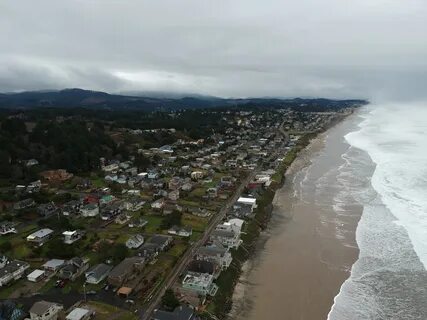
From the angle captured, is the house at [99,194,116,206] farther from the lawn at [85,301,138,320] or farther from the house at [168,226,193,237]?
the lawn at [85,301,138,320]

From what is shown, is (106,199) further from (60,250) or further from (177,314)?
(177,314)

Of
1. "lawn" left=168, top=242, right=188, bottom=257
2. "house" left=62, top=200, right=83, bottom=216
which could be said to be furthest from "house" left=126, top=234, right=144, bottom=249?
"house" left=62, top=200, right=83, bottom=216

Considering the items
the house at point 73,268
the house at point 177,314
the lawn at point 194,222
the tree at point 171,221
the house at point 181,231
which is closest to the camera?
the house at point 177,314

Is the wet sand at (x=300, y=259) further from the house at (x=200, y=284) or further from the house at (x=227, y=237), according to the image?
the house at (x=227, y=237)

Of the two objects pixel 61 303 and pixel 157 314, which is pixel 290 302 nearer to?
pixel 157 314

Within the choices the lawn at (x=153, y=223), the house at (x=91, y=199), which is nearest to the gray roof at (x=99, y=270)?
the lawn at (x=153, y=223)

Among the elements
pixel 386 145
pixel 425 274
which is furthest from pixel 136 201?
pixel 386 145
